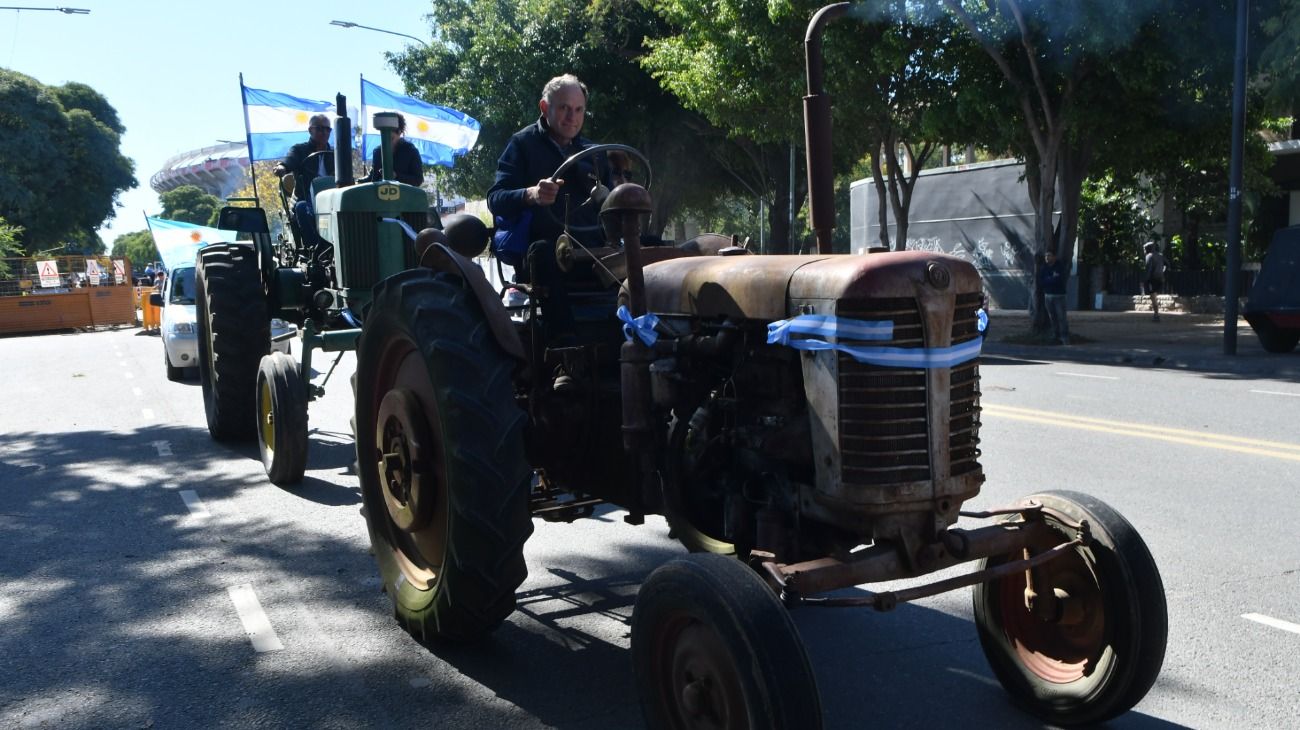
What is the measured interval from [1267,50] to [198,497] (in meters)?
14.8

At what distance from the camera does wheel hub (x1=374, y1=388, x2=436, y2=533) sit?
14.1 feet

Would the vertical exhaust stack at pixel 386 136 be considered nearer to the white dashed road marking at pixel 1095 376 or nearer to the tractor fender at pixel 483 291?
the tractor fender at pixel 483 291

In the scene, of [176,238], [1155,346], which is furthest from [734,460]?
[1155,346]

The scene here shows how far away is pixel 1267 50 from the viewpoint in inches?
594

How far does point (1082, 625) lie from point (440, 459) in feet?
7.78

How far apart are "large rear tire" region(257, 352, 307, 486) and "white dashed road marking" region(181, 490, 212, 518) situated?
0.53m

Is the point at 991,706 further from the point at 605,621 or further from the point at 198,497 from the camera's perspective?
the point at 198,497

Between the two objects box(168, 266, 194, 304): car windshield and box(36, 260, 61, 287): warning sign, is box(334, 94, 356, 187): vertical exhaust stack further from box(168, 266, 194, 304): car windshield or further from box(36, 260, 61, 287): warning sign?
box(36, 260, 61, 287): warning sign

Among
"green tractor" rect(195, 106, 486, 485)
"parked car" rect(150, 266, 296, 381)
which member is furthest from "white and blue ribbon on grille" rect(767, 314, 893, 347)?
"parked car" rect(150, 266, 296, 381)

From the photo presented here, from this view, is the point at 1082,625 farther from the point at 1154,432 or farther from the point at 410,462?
the point at 1154,432

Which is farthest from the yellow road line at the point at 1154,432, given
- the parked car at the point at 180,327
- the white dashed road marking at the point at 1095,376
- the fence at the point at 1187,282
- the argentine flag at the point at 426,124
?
the fence at the point at 1187,282

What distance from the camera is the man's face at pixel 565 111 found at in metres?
4.93

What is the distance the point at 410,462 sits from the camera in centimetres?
436

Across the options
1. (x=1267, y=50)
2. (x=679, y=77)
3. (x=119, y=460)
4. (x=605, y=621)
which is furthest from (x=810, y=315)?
(x=679, y=77)
